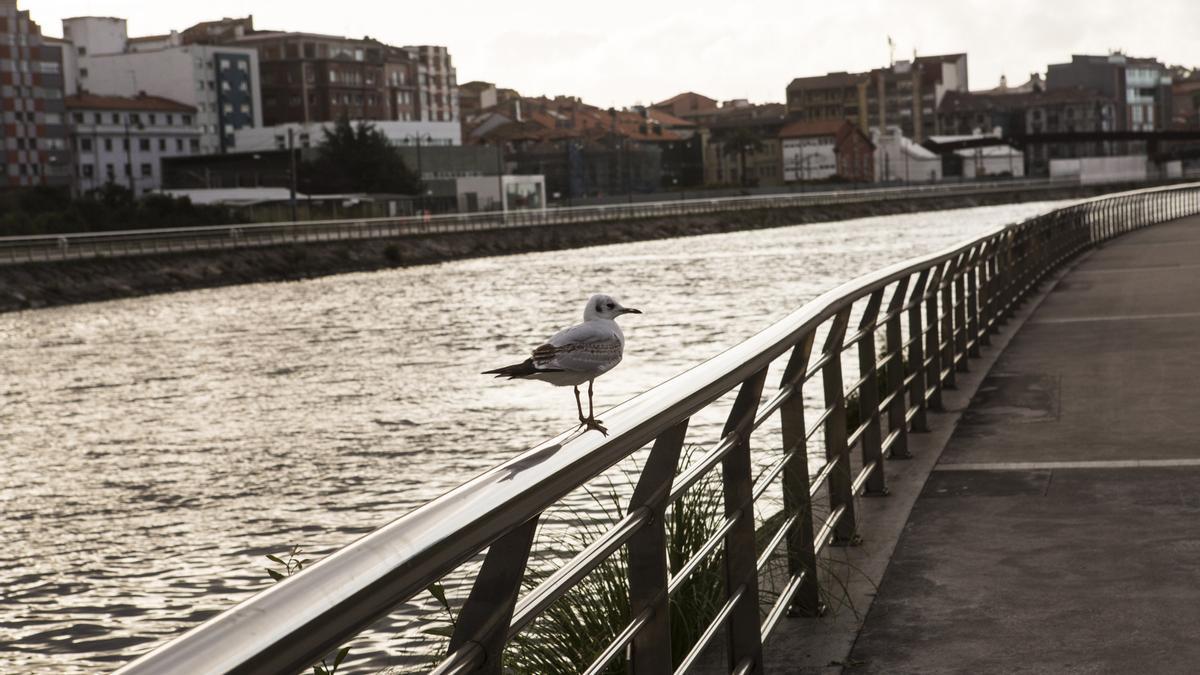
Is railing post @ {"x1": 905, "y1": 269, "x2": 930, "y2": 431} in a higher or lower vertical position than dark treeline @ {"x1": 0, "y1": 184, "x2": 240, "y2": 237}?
lower

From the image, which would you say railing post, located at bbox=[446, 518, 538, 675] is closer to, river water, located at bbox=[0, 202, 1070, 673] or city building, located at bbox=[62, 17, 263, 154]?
river water, located at bbox=[0, 202, 1070, 673]

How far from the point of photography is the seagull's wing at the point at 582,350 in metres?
3.67

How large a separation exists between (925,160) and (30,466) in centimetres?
15058

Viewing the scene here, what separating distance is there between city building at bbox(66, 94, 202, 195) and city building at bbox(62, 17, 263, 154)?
4.48 meters

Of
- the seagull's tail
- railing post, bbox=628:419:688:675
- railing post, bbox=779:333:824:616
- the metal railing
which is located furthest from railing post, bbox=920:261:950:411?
railing post, bbox=628:419:688:675

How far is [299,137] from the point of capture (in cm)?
13038

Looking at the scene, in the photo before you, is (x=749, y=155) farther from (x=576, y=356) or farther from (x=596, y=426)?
(x=596, y=426)

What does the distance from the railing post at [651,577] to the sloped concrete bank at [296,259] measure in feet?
176

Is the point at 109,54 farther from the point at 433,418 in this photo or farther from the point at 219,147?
the point at 433,418

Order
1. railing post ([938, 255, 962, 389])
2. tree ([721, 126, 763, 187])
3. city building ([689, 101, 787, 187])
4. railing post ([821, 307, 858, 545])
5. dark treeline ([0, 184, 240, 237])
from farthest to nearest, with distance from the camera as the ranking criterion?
1. city building ([689, 101, 787, 187])
2. tree ([721, 126, 763, 187])
3. dark treeline ([0, 184, 240, 237])
4. railing post ([938, 255, 962, 389])
5. railing post ([821, 307, 858, 545])

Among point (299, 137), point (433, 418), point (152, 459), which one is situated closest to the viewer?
point (152, 459)

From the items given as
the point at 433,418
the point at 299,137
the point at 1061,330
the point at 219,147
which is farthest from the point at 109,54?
the point at 1061,330

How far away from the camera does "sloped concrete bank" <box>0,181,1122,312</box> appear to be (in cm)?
5666

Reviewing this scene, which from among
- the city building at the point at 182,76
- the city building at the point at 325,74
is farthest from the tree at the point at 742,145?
the city building at the point at 182,76
